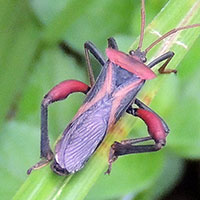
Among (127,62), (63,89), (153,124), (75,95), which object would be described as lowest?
(75,95)

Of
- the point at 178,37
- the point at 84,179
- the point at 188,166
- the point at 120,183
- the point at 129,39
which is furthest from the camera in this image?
the point at 188,166

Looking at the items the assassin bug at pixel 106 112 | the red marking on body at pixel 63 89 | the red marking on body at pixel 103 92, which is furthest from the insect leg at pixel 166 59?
the red marking on body at pixel 63 89

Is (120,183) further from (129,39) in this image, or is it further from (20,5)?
(20,5)

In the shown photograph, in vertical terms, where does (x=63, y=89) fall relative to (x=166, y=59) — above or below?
below

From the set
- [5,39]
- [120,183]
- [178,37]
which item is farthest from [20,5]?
[120,183]

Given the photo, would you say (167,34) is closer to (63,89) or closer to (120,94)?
(120,94)

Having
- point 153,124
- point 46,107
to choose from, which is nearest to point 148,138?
point 153,124

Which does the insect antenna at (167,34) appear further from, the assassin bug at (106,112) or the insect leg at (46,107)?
the insect leg at (46,107)

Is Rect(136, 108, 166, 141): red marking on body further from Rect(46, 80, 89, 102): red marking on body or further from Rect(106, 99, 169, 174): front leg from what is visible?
Rect(46, 80, 89, 102): red marking on body
